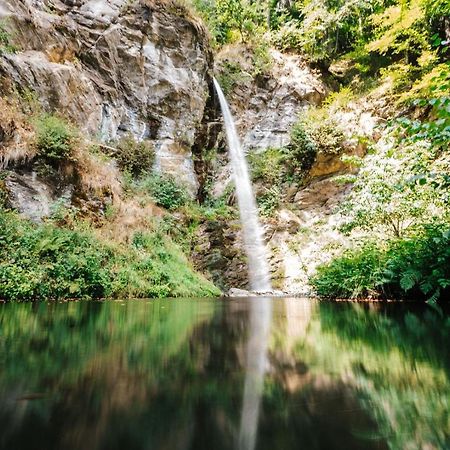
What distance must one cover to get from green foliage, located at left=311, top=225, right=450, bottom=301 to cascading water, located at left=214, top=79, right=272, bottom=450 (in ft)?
4.92

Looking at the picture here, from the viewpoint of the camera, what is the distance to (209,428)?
31.5 inches

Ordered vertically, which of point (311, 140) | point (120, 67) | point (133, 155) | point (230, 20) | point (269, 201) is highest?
point (230, 20)

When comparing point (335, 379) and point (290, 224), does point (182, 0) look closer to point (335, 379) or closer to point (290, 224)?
point (290, 224)

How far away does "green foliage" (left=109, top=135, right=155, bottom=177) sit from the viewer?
12008 mm

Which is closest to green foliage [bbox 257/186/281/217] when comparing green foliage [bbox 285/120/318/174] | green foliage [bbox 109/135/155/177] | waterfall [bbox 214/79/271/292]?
waterfall [bbox 214/79/271/292]

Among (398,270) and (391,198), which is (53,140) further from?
(398,270)

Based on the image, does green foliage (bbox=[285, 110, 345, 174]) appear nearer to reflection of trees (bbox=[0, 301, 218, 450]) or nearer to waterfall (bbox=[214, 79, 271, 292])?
waterfall (bbox=[214, 79, 271, 292])

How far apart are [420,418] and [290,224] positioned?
503 inches

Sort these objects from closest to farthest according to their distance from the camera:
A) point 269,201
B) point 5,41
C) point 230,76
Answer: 1. point 5,41
2. point 269,201
3. point 230,76

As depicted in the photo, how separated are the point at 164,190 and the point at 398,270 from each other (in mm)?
8084

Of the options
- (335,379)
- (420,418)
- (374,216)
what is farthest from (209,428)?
(374,216)

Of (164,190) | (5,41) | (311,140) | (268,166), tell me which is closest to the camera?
(5,41)

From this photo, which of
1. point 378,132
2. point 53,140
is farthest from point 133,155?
point 378,132

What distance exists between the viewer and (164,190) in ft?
39.6
